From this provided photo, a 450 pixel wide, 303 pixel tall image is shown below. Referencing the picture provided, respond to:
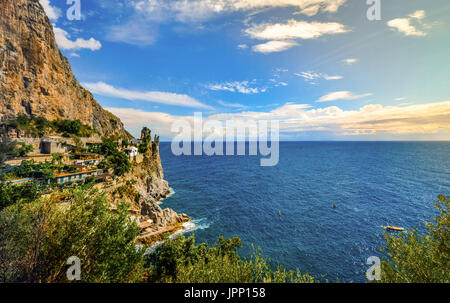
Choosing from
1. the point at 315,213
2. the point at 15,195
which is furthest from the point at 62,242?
the point at 315,213

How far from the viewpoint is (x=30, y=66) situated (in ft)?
179

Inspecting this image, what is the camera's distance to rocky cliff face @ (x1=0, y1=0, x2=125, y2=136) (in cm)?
5031

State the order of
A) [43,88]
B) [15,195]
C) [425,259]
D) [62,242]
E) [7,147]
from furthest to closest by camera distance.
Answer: [43,88] → [7,147] → [15,195] → [62,242] → [425,259]

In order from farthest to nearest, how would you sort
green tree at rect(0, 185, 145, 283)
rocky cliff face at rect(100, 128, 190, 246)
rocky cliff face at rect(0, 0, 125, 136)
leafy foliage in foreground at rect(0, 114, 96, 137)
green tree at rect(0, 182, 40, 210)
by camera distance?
rocky cliff face at rect(0, 0, 125, 136)
leafy foliage in foreground at rect(0, 114, 96, 137)
rocky cliff face at rect(100, 128, 190, 246)
green tree at rect(0, 182, 40, 210)
green tree at rect(0, 185, 145, 283)

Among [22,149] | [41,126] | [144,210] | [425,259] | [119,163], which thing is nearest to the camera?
[425,259]

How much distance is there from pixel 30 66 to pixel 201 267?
8205 centimetres

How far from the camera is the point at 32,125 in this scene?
168ft

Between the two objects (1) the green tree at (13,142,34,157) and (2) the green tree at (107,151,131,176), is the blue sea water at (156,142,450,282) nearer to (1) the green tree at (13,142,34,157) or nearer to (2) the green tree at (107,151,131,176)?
(2) the green tree at (107,151,131,176)

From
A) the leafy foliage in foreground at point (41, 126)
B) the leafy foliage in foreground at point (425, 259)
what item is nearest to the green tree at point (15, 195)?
the leafy foliage in foreground at point (41, 126)

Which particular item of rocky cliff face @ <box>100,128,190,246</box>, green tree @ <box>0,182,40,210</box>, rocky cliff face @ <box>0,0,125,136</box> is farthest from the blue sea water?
rocky cliff face @ <box>0,0,125,136</box>

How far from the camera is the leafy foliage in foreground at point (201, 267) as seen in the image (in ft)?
47.3

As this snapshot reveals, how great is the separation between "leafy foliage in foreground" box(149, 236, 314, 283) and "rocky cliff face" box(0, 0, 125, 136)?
67921 mm

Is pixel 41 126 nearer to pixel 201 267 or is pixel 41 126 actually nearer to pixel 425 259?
pixel 201 267

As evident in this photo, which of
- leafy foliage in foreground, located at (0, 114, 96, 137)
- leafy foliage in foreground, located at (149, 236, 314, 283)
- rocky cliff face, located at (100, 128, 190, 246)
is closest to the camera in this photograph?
leafy foliage in foreground, located at (149, 236, 314, 283)
